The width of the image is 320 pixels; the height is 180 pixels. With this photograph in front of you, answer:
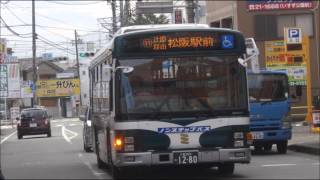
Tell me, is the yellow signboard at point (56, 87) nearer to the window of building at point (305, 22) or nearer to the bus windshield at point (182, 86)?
the window of building at point (305, 22)

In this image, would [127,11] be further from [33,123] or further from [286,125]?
[286,125]

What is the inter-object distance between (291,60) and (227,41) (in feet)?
54.6

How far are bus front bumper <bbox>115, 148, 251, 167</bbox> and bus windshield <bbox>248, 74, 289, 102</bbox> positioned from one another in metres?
6.82

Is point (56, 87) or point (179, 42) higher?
point (56, 87)

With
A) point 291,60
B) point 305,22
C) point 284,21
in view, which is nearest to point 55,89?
point 284,21

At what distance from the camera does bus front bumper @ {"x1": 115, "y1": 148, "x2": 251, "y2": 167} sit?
551 inches

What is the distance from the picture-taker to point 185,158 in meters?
14.1

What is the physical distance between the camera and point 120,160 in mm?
14062

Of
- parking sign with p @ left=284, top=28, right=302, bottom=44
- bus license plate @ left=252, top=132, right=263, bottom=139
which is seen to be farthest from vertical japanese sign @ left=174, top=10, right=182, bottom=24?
bus license plate @ left=252, top=132, right=263, bottom=139

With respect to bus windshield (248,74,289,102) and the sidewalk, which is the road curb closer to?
the sidewalk

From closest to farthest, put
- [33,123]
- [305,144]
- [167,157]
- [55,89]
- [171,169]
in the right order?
[167,157], [171,169], [305,144], [33,123], [55,89]

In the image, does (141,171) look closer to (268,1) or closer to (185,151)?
(185,151)

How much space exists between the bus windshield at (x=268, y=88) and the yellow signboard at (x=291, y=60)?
288 inches

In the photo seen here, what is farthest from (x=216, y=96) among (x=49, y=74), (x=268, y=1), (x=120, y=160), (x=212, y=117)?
(x=49, y=74)
